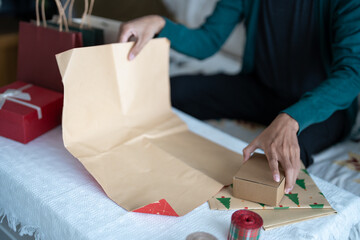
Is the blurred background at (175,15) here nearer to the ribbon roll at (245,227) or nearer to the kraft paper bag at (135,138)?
the kraft paper bag at (135,138)

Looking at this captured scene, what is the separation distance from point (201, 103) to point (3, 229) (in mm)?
769

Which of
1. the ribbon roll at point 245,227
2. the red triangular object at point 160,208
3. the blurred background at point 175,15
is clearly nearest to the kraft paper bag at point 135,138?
the red triangular object at point 160,208

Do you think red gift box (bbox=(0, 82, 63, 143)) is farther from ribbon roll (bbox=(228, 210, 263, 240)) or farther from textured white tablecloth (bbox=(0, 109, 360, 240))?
ribbon roll (bbox=(228, 210, 263, 240))

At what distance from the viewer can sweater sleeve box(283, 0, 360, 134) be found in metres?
0.79

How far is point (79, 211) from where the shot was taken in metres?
0.62

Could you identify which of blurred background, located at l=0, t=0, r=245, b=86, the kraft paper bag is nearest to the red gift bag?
the kraft paper bag

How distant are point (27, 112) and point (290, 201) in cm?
58

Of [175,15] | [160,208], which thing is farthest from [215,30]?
[160,208]

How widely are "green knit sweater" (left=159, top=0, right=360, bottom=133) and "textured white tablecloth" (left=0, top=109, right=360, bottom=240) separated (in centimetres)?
18

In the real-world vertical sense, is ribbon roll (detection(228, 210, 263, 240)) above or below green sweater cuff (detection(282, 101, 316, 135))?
below

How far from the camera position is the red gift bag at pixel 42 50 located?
886mm

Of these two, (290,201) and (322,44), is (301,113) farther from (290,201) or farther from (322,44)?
(322,44)

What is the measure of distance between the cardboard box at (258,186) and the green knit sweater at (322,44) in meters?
0.16

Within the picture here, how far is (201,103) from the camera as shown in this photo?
4.39 feet
